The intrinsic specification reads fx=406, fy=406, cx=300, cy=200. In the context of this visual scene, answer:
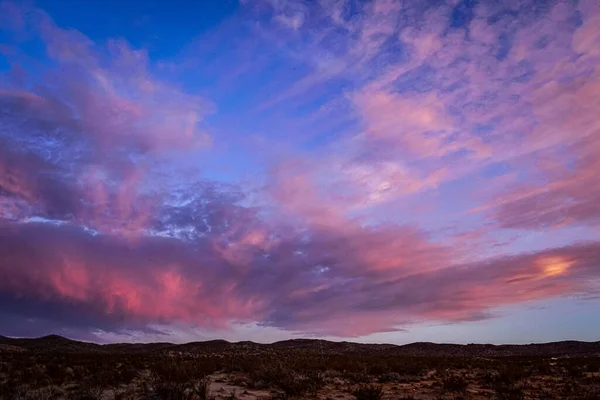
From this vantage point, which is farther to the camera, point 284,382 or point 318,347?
point 318,347

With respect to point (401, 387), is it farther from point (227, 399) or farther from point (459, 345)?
point (459, 345)

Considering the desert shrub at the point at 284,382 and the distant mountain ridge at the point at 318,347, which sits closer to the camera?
the desert shrub at the point at 284,382

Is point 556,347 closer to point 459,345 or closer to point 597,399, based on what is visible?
point 459,345

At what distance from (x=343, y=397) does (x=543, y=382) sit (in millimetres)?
10783

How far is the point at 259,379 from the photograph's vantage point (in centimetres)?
1573

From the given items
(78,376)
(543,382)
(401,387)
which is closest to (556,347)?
(543,382)

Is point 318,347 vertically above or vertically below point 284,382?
above

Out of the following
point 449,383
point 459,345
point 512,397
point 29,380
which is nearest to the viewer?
point 512,397

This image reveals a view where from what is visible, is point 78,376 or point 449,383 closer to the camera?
point 449,383

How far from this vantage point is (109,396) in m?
13.0

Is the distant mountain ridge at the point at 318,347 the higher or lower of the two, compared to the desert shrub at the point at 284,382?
higher

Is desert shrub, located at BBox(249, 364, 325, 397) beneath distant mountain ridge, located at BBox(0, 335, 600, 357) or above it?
beneath

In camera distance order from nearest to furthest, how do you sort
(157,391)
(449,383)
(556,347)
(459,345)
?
(157,391), (449,383), (556,347), (459,345)

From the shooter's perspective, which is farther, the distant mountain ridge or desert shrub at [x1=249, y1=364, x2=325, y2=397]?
the distant mountain ridge
